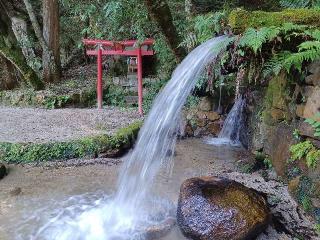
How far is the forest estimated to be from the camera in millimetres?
4035

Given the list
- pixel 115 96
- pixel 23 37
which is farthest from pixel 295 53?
pixel 23 37

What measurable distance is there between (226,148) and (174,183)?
182 cm

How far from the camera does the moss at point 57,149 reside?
6.27m

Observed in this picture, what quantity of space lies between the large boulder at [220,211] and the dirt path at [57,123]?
11.3 ft

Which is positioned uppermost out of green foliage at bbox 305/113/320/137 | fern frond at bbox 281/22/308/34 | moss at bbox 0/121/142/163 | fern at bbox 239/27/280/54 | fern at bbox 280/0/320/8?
fern at bbox 280/0/320/8

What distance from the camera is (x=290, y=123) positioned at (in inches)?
196

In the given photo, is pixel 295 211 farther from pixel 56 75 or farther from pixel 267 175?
Result: pixel 56 75

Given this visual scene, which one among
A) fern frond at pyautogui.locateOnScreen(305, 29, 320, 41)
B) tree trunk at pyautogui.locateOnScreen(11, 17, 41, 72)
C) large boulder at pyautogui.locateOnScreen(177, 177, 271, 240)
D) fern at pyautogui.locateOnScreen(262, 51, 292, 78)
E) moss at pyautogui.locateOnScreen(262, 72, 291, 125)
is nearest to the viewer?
large boulder at pyautogui.locateOnScreen(177, 177, 271, 240)

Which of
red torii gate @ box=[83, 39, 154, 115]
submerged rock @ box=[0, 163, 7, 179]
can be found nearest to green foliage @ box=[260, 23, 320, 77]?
submerged rock @ box=[0, 163, 7, 179]

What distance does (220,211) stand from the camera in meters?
Answer: 3.81

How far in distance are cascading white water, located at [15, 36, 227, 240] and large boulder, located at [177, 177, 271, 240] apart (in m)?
0.47

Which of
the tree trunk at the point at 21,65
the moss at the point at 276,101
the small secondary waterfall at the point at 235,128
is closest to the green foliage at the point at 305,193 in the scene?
the moss at the point at 276,101

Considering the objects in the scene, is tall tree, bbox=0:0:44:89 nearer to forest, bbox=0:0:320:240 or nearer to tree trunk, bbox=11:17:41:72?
tree trunk, bbox=11:17:41:72

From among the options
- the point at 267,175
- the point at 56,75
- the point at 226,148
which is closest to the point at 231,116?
the point at 226,148
